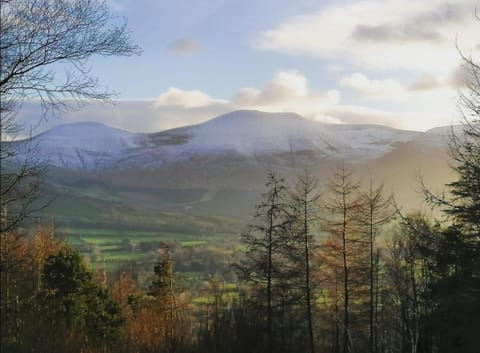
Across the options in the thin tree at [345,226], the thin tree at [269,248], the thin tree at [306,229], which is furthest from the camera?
the thin tree at [345,226]

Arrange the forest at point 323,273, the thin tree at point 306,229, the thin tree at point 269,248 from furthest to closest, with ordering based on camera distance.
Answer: the thin tree at point 306,229 < the thin tree at point 269,248 < the forest at point 323,273

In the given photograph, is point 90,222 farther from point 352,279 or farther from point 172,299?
point 352,279

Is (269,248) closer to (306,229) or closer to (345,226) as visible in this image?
(306,229)

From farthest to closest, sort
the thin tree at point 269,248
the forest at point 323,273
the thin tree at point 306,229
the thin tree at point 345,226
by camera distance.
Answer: the thin tree at point 345,226 < the thin tree at point 306,229 < the thin tree at point 269,248 < the forest at point 323,273

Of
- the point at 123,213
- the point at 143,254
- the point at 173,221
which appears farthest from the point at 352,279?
the point at 123,213

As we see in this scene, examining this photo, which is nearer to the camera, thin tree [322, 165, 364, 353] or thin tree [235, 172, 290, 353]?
thin tree [235, 172, 290, 353]

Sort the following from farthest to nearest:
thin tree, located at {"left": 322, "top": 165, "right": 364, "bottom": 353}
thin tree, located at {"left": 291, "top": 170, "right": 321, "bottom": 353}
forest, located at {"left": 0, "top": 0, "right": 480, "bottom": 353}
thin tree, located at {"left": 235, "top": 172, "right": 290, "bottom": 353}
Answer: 1. thin tree, located at {"left": 322, "top": 165, "right": 364, "bottom": 353}
2. thin tree, located at {"left": 291, "top": 170, "right": 321, "bottom": 353}
3. thin tree, located at {"left": 235, "top": 172, "right": 290, "bottom": 353}
4. forest, located at {"left": 0, "top": 0, "right": 480, "bottom": 353}

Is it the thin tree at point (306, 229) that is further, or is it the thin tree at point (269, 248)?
the thin tree at point (306, 229)

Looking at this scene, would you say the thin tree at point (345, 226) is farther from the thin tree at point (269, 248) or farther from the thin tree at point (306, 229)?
the thin tree at point (269, 248)

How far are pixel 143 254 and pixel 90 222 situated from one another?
6360cm

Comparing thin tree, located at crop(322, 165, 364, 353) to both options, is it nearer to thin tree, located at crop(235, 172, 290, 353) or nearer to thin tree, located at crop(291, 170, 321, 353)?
thin tree, located at crop(291, 170, 321, 353)

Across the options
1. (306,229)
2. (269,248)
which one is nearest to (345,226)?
(306,229)

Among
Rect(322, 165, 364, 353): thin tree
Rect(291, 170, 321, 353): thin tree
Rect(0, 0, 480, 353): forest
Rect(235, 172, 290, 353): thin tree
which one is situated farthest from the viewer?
Rect(322, 165, 364, 353): thin tree

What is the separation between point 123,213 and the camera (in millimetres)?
190375
